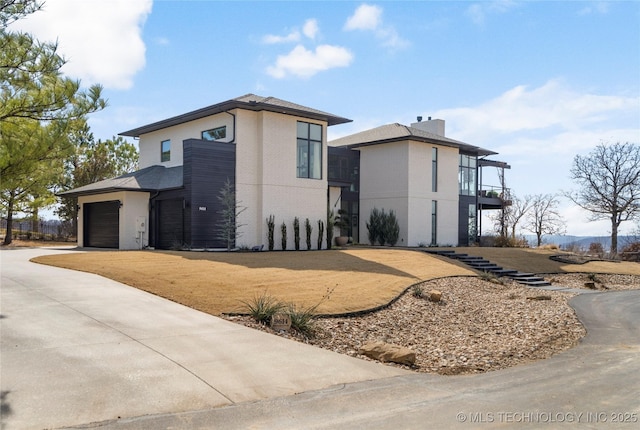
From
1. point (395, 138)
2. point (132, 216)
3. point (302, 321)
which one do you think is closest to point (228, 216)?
point (132, 216)

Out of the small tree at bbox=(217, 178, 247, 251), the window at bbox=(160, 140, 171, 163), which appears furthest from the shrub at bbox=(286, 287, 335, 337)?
the window at bbox=(160, 140, 171, 163)

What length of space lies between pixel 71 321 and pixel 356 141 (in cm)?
2701

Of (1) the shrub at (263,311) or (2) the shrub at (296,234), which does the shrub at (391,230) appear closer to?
(2) the shrub at (296,234)

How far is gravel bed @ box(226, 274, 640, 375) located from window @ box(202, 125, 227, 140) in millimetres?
12176

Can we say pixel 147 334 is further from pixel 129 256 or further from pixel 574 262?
pixel 574 262

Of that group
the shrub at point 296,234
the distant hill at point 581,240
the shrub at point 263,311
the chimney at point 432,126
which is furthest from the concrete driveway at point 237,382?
the distant hill at point 581,240

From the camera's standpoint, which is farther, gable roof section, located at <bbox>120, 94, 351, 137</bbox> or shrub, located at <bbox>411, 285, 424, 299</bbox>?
gable roof section, located at <bbox>120, 94, 351, 137</bbox>

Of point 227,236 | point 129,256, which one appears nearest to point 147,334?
point 129,256

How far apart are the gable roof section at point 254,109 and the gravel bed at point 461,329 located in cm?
1101

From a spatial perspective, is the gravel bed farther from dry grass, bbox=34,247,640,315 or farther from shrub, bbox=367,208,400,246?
shrub, bbox=367,208,400,246

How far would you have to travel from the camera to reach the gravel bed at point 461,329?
9250 millimetres

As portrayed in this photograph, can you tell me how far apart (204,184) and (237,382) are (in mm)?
16628

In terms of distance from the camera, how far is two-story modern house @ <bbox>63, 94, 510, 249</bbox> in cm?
2286

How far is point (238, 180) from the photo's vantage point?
23672 millimetres
